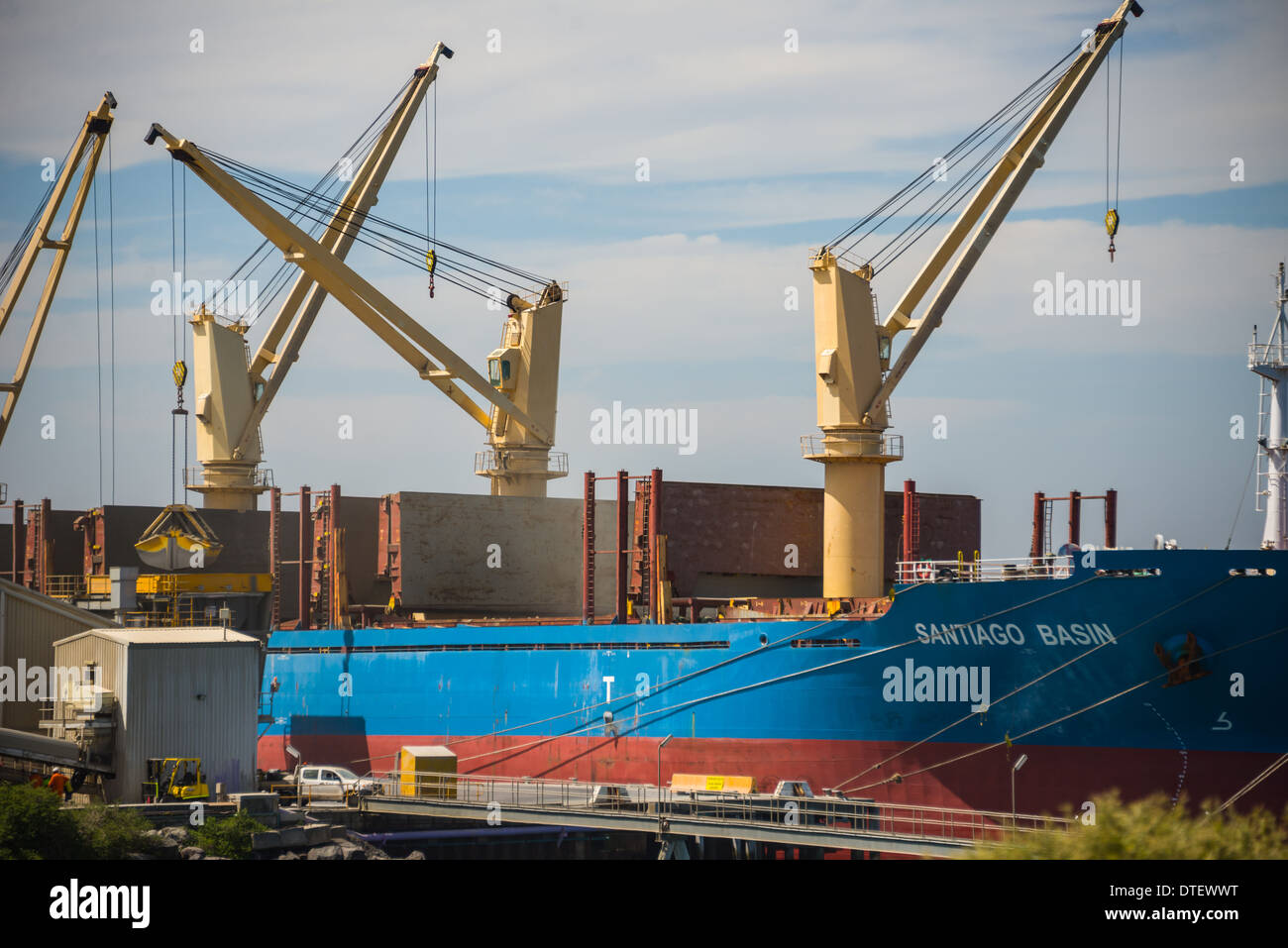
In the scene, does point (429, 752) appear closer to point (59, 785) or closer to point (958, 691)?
point (59, 785)

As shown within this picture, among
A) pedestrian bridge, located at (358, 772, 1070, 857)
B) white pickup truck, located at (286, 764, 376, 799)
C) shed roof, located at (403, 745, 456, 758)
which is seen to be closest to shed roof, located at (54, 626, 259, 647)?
white pickup truck, located at (286, 764, 376, 799)

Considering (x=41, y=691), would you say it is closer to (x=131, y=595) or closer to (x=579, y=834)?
(x=131, y=595)

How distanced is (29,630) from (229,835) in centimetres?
893

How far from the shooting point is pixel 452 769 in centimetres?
3312

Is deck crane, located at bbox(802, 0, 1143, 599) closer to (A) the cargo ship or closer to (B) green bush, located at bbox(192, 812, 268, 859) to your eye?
(A) the cargo ship

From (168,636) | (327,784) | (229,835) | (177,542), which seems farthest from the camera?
(177,542)

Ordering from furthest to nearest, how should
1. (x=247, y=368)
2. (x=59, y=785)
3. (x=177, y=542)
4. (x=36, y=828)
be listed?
(x=247, y=368) → (x=177, y=542) → (x=59, y=785) → (x=36, y=828)

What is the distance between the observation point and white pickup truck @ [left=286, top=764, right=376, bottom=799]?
103ft

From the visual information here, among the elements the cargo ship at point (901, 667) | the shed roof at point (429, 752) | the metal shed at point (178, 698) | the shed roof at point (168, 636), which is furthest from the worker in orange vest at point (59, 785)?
the cargo ship at point (901, 667)

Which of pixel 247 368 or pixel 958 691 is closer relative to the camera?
pixel 958 691

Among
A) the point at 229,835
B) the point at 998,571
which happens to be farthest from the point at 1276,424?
the point at 229,835

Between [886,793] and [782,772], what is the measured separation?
233 cm

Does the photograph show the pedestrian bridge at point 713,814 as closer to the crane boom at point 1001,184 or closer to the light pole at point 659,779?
the light pole at point 659,779

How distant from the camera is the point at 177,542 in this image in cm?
3997
